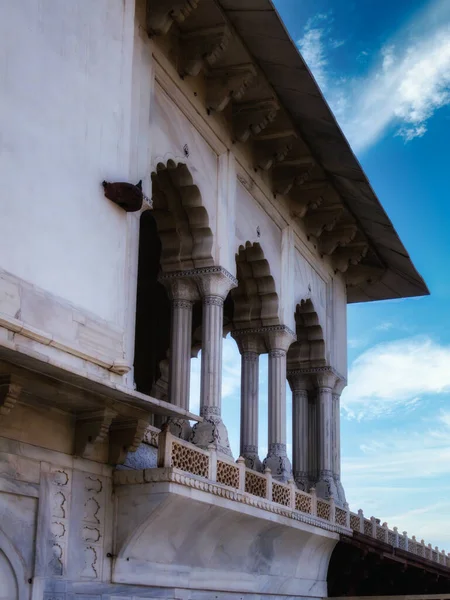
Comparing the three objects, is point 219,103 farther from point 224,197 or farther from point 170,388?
point 170,388

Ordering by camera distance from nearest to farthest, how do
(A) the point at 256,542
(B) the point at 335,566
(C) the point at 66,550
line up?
(C) the point at 66,550 < (A) the point at 256,542 < (B) the point at 335,566

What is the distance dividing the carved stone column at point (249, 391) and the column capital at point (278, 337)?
220 mm

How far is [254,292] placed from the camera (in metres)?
14.6

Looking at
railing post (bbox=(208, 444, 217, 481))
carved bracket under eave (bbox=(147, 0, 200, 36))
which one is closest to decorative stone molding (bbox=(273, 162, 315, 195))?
carved bracket under eave (bbox=(147, 0, 200, 36))

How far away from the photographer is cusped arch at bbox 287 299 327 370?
16594 millimetres

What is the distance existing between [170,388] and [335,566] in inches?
173

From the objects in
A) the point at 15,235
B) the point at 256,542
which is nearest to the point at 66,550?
the point at 15,235

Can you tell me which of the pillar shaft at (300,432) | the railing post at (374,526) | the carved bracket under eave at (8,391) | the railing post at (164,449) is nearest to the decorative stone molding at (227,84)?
the railing post at (164,449)

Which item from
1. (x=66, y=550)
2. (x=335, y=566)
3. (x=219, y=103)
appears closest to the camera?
(x=66, y=550)

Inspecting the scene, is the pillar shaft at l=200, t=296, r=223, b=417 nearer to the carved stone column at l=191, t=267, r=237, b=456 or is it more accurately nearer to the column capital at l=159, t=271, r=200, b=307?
the carved stone column at l=191, t=267, r=237, b=456

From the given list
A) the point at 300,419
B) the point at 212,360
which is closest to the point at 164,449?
the point at 212,360

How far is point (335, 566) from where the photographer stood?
582 inches

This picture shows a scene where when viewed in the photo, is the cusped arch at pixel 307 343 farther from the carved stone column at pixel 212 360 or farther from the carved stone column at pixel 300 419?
the carved stone column at pixel 212 360

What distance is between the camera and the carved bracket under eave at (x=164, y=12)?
10938mm
